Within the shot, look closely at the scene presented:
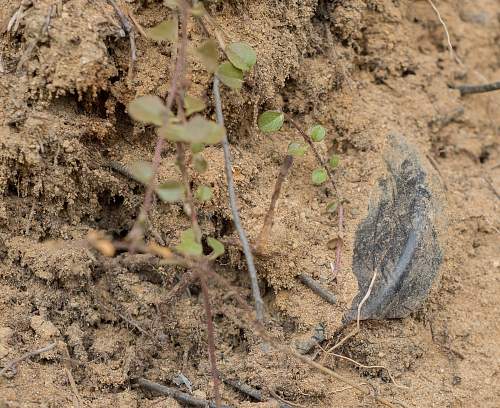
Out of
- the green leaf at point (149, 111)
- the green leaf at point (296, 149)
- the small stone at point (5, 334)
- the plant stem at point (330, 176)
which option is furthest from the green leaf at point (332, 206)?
the small stone at point (5, 334)

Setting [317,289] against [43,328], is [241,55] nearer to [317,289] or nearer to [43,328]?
[317,289]

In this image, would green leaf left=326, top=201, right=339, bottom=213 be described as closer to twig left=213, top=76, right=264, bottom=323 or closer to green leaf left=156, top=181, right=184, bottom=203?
twig left=213, top=76, right=264, bottom=323

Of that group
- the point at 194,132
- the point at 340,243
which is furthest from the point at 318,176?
the point at 194,132

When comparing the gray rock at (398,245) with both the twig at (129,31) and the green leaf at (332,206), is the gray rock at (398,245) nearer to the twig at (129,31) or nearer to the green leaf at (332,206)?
the green leaf at (332,206)

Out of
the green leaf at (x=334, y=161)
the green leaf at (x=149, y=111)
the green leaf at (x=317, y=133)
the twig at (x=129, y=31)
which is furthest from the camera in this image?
the green leaf at (x=334, y=161)

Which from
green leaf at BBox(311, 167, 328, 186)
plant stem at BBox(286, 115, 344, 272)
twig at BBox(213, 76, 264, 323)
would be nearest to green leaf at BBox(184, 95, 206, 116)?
twig at BBox(213, 76, 264, 323)

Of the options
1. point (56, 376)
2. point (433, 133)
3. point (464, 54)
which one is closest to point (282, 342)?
point (56, 376)

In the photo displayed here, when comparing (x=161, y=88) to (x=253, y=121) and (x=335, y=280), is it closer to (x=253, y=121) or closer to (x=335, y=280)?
(x=253, y=121)
